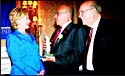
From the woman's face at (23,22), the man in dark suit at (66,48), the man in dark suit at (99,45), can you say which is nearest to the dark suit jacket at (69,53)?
the man in dark suit at (66,48)

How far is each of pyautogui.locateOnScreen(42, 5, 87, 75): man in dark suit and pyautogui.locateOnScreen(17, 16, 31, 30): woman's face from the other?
1.10 ft

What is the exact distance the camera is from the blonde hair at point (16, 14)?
2846 mm

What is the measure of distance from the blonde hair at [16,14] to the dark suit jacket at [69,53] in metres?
0.51

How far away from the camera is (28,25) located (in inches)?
114

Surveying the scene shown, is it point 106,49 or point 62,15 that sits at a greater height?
point 62,15

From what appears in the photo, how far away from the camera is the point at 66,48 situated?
2.90 metres

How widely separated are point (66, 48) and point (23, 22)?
59 cm

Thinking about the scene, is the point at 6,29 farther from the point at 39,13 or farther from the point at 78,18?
the point at 78,18

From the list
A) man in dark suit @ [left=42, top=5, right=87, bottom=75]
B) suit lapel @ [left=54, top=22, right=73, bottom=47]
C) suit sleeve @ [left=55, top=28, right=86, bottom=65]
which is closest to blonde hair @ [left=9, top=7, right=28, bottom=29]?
man in dark suit @ [left=42, top=5, right=87, bottom=75]

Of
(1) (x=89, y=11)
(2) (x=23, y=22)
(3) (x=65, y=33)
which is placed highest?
(1) (x=89, y=11)

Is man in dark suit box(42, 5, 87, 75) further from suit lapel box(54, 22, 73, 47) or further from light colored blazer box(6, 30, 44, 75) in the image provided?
light colored blazer box(6, 30, 44, 75)

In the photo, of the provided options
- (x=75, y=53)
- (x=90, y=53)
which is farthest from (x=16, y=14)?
(x=90, y=53)

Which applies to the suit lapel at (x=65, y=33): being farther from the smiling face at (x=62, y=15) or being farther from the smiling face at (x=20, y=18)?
the smiling face at (x=20, y=18)

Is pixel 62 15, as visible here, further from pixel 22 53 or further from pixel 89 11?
pixel 22 53
